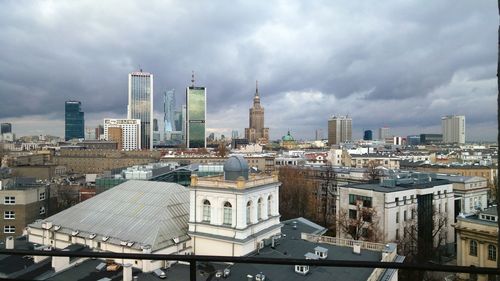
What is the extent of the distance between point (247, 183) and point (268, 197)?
293cm

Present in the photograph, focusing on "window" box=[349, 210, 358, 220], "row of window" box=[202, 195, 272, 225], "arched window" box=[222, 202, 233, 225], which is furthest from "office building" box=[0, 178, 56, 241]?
"window" box=[349, 210, 358, 220]

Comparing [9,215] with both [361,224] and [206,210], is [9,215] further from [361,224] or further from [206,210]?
[361,224]

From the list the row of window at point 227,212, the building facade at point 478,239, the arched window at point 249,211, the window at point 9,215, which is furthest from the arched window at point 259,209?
the window at point 9,215

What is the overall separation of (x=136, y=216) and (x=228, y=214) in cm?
600

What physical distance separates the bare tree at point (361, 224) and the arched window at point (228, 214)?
54.4 feet

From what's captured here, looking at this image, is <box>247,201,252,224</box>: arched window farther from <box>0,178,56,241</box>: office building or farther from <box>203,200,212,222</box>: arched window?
<box>0,178,56,241</box>: office building

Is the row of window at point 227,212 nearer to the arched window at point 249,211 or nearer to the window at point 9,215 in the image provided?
the arched window at point 249,211

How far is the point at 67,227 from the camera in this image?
81.6 feet

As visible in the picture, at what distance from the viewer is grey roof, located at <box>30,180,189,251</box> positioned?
21.8 metres

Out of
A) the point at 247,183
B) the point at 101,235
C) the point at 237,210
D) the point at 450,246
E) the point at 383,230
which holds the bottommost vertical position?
the point at 450,246

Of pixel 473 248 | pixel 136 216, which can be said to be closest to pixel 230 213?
pixel 136 216

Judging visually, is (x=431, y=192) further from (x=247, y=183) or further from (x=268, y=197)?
(x=247, y=183)

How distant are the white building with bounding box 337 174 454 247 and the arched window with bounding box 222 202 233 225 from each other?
1896 cm

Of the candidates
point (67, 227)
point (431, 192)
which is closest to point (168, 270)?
point (67, 227)
